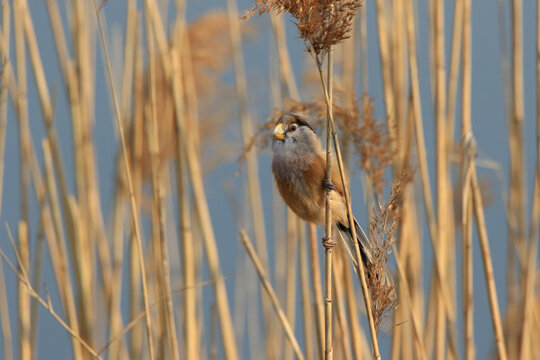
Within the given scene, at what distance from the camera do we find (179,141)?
164 cm

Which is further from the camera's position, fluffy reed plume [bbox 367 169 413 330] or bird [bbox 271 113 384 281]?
bird [bbox 271 113 384 281]

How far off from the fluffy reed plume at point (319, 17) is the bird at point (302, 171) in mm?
450

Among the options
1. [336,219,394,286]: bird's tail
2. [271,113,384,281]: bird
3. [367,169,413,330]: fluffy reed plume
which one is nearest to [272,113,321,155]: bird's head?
[271,113,384,281]: bird

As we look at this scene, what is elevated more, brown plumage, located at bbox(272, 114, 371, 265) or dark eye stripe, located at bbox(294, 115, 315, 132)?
dark eye stripe, located at bbox(294, 115, 315, 132)

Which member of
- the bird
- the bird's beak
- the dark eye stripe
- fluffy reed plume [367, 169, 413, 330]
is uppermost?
the dark eye stripe

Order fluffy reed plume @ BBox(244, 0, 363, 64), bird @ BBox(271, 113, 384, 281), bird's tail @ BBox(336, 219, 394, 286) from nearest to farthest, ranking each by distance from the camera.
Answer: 1. fluffy reed plume @ BBox(244, 0, 363, 64)
2. bird's tail @ BBox(336, 219, 394, 286)
3. bird @ BBox(271, 113, 384, 281)

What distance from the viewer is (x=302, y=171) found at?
146 centimetres

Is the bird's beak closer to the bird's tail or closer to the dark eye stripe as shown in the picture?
the dark eye stripe

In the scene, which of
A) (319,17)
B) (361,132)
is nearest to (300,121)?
(361,132)

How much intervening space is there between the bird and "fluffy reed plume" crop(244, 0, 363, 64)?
0.45 m

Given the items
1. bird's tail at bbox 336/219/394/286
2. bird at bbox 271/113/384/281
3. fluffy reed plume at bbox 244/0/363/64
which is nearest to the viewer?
fluffy reed plume at bbox 244/0/363/64

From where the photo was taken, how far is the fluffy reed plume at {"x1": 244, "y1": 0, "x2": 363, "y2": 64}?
38.9 inches

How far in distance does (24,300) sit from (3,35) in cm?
69

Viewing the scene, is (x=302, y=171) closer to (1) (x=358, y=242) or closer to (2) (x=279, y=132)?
(2) (x=279, y=132)
